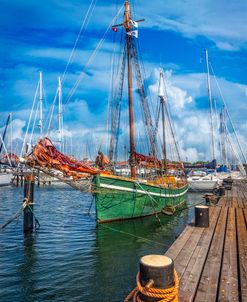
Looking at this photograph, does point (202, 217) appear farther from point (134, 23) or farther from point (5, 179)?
point (5, 179)

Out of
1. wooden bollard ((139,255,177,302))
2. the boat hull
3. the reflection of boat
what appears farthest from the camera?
the reflection of boat

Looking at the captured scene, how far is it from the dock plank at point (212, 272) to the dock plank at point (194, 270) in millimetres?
106

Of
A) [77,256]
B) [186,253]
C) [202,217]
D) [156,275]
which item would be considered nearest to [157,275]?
[156,275]

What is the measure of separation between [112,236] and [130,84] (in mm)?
13665

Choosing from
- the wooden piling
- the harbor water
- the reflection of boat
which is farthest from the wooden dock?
the reflection of boat

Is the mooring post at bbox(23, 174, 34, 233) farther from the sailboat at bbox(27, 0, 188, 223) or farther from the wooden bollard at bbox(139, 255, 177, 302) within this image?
the wooden bollard at bbox(139, 255, 177, 302)

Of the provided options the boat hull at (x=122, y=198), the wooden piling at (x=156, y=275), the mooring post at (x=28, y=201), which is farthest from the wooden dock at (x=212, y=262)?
the mooring post at (x=28, y=201)

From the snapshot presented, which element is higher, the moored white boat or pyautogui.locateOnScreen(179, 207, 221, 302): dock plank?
pyautogui.locateOnScreen(179, 207, 221, 302): dock plank

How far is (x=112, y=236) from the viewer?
1708 cm

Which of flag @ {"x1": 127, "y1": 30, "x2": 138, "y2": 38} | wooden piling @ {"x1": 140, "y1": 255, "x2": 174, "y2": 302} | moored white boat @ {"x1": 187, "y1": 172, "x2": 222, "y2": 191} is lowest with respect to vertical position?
moored white boat @ {"x1": 187, "y1": 172, "x2": 222, "y2": 191}

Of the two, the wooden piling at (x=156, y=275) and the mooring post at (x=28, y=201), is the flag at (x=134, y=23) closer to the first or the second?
the mooring post at (x=28, y=201)

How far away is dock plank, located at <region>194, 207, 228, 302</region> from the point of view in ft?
18.3

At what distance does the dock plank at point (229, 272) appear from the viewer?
5608 millimetres

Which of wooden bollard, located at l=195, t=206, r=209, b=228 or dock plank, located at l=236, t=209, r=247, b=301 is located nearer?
dock plank, located at l=236, t=209, r=247, b=301
